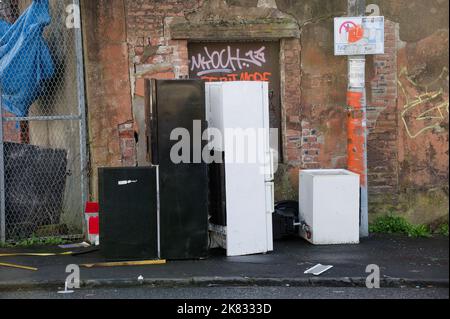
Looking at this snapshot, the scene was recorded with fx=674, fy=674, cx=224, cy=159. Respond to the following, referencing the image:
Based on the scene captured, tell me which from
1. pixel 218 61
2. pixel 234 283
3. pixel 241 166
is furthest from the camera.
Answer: pixel 218 61

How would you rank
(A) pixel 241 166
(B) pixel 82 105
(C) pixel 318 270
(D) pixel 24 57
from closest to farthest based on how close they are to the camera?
(C) pixel 318 270, (A) pixel 241 166, (B) pixel 82 105, (D) pixel 24 57

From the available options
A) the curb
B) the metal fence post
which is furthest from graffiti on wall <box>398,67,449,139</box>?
the metal fence post

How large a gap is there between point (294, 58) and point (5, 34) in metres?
4.20

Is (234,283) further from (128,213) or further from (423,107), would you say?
Result: (423,107)

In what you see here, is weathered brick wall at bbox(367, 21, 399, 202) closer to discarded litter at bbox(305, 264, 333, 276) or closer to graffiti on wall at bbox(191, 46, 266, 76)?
graffiti on wall at bbox(191, 46, 266, 76)

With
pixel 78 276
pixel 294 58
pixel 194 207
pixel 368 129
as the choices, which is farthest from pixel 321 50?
pixel 78 276

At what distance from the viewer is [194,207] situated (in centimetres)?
792

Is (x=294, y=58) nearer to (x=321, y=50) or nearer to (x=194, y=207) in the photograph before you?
(x=321, y=50)

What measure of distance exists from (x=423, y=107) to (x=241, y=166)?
11.0 feet

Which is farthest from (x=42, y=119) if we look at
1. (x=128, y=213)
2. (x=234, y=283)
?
(x=234, y=283)

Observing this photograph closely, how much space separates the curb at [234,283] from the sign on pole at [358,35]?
11.8 ft

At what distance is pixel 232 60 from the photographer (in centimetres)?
982

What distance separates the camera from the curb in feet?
23.0

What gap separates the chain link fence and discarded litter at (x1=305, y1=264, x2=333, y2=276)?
11.9 feet
